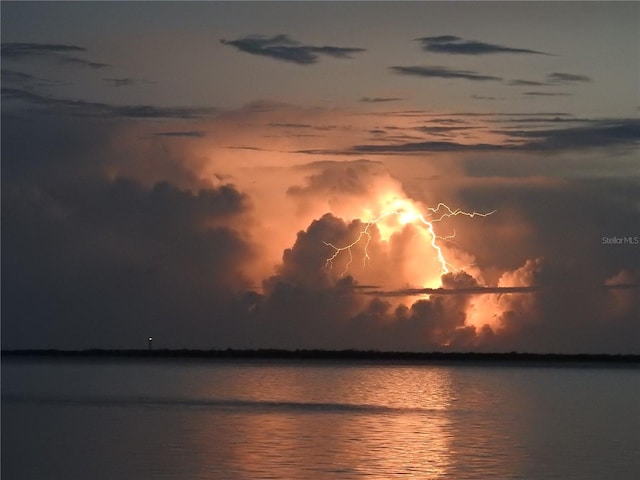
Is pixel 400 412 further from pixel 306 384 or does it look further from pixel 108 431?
pixel 306 384

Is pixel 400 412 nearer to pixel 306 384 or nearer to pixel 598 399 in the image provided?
pixel 598 399

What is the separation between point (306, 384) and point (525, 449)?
43161mm

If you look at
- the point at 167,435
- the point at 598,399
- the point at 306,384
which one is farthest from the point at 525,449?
the point at 306,384

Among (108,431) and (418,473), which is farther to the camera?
(108,431)

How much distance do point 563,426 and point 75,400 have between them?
69.8 feet

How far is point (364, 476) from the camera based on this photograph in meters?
24.2

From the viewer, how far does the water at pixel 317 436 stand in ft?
84.4

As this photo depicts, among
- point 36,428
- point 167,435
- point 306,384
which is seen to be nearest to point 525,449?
point 167,435

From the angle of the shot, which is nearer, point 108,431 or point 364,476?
point 364,476

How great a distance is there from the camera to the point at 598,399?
5316 centimetres

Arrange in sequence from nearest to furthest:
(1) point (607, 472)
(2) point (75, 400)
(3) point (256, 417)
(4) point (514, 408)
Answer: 1. (1) point (607, 472)
2. (3) point (256, 417)
3. (4) point (514, 408)
4. (2) point (75, 400)

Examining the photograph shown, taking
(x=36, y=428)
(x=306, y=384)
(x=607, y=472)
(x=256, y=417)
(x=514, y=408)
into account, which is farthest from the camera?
(x=306, y=384)

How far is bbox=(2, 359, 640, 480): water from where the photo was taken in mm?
25734

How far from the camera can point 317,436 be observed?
107 ft
